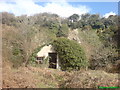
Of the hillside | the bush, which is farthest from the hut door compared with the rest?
the bush

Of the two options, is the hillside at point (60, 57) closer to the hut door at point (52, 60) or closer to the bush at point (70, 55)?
the bush at point (70, 55)

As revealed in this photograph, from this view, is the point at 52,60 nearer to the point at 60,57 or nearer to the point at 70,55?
the point at 60,57

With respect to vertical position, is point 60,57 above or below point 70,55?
below

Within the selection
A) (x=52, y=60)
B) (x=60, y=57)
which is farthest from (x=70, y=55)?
(x=52, y=60)

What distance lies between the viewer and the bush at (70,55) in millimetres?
13952

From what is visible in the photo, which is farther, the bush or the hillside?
the bush

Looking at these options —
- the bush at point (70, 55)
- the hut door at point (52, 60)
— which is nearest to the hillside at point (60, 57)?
the bush at point (70, 55)

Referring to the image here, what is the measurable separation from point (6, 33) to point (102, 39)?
394 inches

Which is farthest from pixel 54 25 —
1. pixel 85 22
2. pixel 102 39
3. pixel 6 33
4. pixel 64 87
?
pixel 64 87

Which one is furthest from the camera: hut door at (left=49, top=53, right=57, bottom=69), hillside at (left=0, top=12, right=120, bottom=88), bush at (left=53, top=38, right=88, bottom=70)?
hut door at (left=49, top=53, right=57, bottom=69)

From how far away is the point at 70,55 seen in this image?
1402 centimetres

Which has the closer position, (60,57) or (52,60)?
(60,57)

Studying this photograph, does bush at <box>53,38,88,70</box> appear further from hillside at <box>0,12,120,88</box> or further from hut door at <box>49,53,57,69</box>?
hut door at <box>49,53,57,69</box>

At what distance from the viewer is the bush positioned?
45.8ft
